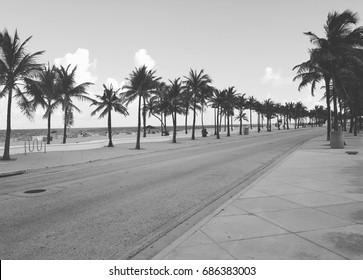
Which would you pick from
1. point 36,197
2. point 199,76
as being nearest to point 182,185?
point 36,197

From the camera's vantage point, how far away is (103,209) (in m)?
6.52

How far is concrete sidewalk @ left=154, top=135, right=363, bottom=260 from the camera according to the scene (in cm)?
392

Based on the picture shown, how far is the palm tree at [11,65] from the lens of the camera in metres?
17.0

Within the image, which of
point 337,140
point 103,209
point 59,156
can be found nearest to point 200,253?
point 103,209

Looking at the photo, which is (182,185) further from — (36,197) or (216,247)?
(216,247)

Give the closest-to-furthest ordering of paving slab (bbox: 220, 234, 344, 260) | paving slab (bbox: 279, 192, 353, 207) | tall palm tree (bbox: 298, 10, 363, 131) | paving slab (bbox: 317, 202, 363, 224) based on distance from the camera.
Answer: paving slab (bbox: 220, 234, 344, 260) < paving slab (bbox: 317, 202, 363, 224) < paving slab (bbox: 279, 192, 353, 207) < tall palm tree (bbox: 298, 10, 363, 131)

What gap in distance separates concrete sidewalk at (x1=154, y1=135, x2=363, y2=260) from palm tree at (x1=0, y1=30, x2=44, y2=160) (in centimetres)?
1649

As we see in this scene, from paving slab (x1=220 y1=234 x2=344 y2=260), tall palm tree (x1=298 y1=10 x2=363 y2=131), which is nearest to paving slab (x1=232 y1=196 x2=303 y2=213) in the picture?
paving slab (x1=220 y1=234 x2=344 y2=260)

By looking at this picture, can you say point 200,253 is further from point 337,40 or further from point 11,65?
point 337,40

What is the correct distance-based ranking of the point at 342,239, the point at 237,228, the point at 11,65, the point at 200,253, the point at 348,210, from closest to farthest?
1. the point at 200,253
2. the point at 342,239
3. the point at 237,228
4. the point at 348,210
5. the point at 11,65

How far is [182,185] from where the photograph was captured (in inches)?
360

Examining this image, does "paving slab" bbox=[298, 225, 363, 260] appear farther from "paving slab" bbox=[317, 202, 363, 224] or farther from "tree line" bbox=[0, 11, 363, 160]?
"tree line" bbox=[0, 11, 363, 160]

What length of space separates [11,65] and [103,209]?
1566 centimetres
